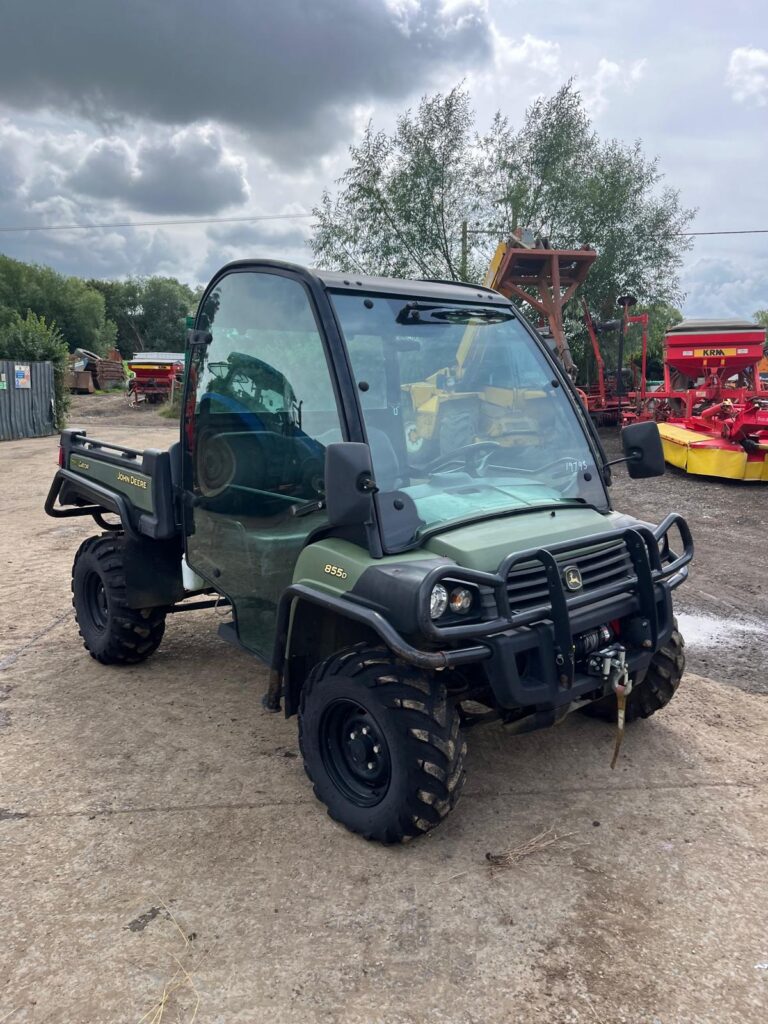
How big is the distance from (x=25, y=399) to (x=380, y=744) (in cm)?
2004

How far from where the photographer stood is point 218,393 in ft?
12.5

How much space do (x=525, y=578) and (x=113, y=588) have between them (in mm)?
2712

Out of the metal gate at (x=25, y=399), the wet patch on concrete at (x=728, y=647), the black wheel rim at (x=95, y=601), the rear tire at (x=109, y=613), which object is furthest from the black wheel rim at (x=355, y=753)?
the metal gate at (x=25, y=399)

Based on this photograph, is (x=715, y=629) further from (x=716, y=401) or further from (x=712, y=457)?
(x=716, y=401)

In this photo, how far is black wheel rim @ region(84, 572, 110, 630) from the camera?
16.1ft

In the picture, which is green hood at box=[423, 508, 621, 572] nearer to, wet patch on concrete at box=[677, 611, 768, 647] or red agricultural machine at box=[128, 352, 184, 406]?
wet patch on concrete at box=[677, 611, 768, 647]

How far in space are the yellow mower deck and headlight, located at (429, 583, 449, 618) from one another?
27.4ft

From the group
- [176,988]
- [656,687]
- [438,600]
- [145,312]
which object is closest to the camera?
[176,988]

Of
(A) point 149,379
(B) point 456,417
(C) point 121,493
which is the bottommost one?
(C) point 121,493

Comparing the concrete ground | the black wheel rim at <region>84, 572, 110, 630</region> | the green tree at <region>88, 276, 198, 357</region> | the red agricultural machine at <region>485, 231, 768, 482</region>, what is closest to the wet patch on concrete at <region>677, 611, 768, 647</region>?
the concrete ground

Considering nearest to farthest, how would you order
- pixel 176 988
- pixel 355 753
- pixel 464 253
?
pixel 176 988
pixel 355 753
pixel 464 253

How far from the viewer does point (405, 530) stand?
9.59 ft

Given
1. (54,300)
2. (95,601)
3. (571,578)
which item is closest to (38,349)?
(95,601)

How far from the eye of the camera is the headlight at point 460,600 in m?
2.70
